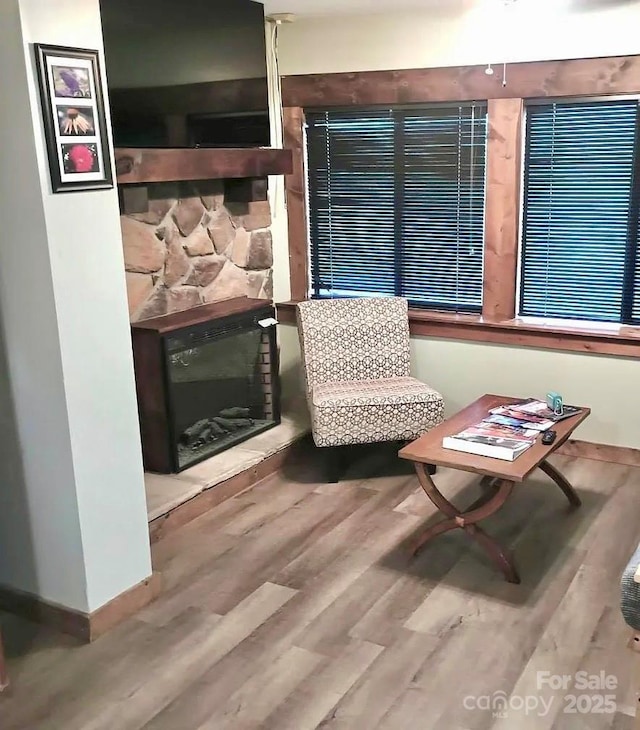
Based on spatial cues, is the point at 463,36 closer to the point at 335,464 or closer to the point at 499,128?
the point at 499,128

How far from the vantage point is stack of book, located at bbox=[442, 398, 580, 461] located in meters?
3.03

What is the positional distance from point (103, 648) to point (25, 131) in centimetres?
165

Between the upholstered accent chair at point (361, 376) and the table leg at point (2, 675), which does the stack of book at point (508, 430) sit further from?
the table leg at point (2, 675)

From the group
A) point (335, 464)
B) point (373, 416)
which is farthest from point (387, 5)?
point (335, 464)

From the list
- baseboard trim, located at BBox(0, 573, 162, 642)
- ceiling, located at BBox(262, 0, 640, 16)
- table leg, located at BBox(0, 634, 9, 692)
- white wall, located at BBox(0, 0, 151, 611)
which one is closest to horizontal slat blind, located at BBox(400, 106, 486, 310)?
ceiling, located at BBox(262, 0, 640, 16)

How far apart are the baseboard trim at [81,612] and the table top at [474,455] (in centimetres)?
109

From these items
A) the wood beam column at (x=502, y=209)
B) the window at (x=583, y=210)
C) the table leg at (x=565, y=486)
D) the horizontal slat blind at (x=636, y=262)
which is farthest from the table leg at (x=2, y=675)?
the horizontal slat blind at (x=636, y=262)

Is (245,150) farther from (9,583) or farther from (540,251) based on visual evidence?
(9,583)

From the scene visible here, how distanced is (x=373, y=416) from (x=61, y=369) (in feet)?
5.70

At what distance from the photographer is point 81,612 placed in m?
2.69

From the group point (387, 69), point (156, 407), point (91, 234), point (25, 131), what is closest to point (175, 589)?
point (156, 407)

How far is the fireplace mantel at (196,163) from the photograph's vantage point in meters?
3.23

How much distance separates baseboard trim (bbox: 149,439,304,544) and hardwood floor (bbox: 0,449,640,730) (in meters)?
0.06

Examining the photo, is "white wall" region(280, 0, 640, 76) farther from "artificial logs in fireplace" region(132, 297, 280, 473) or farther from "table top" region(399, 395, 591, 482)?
"table top" region(399, 395, 591, 482)
